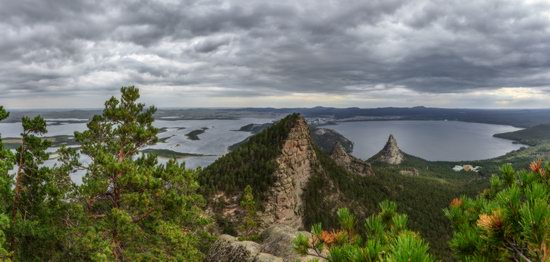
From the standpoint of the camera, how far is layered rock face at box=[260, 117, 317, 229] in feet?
340

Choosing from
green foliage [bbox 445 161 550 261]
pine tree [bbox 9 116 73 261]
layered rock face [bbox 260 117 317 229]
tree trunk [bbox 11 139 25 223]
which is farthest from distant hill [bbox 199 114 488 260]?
green foliage [bbox 445 161 550 261]

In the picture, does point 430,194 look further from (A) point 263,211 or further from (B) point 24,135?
(B) point 24,135

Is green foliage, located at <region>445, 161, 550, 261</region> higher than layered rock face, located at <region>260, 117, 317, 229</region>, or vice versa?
green foliage, located at <region>445, 161, 550, 261</region>

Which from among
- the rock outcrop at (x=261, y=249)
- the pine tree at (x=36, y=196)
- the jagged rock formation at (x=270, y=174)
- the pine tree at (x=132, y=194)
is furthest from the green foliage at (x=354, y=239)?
the jagged rock formation at (x=270, y=174)

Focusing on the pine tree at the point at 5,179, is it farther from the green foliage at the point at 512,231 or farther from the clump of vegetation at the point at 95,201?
the green foliage at the point at 512,231

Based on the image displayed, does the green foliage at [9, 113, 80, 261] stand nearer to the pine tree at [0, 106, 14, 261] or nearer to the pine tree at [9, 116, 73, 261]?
the pine tree at [9, 116, 73, 261]

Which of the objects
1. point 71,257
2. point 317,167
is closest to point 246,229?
point 71,257

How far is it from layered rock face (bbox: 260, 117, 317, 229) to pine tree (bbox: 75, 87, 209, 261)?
240 feet

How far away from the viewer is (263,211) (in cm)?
10219

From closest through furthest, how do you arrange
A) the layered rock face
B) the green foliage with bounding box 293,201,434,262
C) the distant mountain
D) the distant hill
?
the green foliage with bounding box 293,201,434,262 < the distant hill < the distant mountain < the layered rock face

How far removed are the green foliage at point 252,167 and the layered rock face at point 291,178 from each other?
223cm

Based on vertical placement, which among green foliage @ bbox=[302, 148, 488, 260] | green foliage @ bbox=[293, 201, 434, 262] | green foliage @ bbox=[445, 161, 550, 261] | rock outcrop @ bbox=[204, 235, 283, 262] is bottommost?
green foliage @ bbox=[302, 148, 488, 260]

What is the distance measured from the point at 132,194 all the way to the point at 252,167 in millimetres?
89347

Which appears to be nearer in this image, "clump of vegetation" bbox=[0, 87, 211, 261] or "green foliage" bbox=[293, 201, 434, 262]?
"green foliage" bbox=[293, 201, 434, 262]
